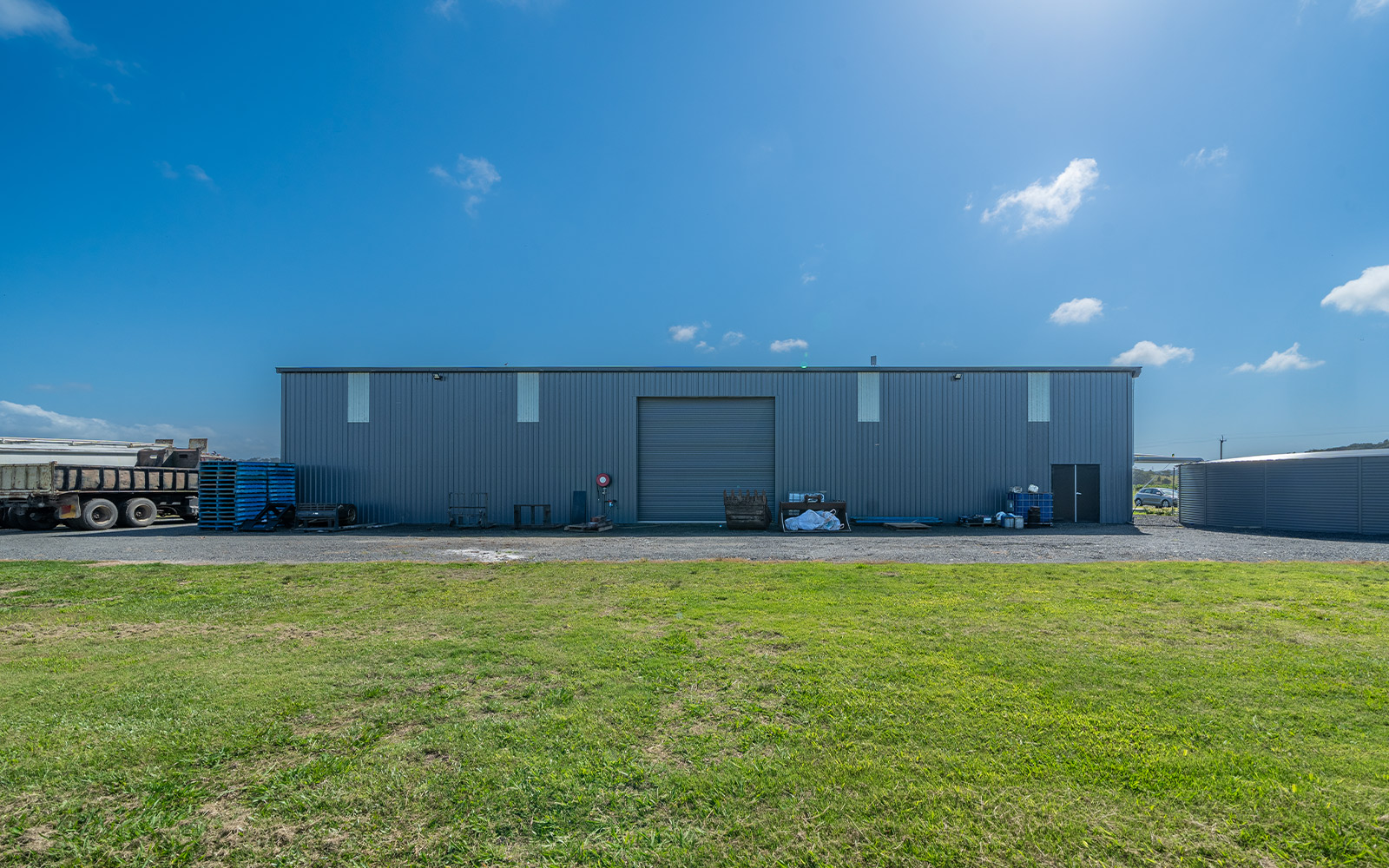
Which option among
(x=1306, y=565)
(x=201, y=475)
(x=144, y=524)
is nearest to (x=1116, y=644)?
(x=1306, y=565)

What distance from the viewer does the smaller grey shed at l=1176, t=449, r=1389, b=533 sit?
58.7 feet

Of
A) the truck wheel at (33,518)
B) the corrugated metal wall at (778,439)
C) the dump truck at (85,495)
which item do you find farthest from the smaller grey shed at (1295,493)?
the truck wheel at (33,518)

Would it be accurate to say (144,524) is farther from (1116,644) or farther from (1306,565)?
(1306,565)

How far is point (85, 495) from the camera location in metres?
20.2

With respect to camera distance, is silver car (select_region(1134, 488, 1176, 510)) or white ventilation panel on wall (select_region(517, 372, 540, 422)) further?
silver car (select_region(1134, 488, 1176, 510))

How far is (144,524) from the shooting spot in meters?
21.2

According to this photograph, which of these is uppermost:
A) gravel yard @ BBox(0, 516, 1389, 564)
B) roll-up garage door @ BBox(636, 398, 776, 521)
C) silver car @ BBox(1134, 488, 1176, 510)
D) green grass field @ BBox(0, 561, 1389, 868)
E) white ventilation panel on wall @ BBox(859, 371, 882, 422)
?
white ventilation panel on wall @ BBox(859, 371, 882, 422)

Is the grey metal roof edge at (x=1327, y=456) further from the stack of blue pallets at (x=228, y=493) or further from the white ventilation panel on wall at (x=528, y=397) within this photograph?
the stack of blue pallets at (x=228, y=493)

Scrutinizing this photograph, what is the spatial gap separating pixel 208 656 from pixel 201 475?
18.2 meters

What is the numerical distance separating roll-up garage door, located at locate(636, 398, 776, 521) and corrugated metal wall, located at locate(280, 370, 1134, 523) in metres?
0.38

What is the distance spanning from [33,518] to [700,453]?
2119 centimetres

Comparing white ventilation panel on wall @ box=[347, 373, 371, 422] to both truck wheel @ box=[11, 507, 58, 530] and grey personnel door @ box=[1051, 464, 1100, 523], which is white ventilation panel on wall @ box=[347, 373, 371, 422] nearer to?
truck wheel @ box=[11, 507, 58, 530]

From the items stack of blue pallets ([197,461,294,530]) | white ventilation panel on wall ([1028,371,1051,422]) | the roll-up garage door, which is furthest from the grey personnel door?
stack of blue pallets ([197,461,294,530])

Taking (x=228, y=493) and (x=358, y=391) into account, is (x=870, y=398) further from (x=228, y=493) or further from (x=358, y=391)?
(x=228, y=493)
